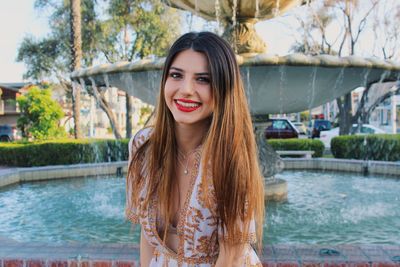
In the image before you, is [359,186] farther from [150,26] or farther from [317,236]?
[150,26]

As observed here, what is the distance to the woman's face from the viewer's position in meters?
1.43

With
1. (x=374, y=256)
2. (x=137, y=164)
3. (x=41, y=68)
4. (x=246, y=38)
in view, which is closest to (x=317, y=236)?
(x=374, y=256)

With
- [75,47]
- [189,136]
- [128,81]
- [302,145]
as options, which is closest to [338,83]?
[128,81]

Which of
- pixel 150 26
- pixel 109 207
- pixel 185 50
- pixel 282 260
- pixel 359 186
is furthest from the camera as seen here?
pixel 150 26

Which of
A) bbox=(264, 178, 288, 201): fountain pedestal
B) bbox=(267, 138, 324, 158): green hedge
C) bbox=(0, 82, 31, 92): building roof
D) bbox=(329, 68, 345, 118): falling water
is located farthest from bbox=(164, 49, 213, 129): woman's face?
bbox=(0, 82, 31, 92): building roof

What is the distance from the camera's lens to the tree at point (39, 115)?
13258 millimetres

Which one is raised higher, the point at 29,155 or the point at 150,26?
the point at 150,26

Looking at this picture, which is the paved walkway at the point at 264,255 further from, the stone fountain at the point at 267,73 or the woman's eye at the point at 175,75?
the stone fountain at the point at 267,73

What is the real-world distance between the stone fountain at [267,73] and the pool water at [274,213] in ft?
2.62

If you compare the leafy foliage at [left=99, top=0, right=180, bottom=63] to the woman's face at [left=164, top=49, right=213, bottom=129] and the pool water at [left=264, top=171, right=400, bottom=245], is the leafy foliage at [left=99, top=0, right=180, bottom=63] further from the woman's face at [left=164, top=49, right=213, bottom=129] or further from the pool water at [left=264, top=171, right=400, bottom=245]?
the woman's face at [left=164, top=49, right=213, bottom=129]

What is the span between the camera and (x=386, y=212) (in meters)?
5.09

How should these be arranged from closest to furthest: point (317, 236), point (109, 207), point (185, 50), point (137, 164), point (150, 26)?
point (185, 50) → point (137, 164) → point (317, 236) → point (109, 207) → point (150, 26)

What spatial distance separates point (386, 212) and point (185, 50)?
14.6 ft

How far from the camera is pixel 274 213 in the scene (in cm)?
505
